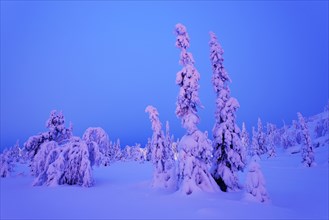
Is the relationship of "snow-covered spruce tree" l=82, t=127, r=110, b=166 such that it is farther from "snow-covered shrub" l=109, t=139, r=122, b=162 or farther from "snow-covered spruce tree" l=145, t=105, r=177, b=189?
"snow-covered shrub" l=109, t=139, r=122, b=162

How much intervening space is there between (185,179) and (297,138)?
113666mm

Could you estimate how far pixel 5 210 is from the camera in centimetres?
1466

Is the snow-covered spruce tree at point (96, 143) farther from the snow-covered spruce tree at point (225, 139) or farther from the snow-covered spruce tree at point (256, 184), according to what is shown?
the snow-covered spruce tree at point (256, 184)

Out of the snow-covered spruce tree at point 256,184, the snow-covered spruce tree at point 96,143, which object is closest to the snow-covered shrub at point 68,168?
the snow-covered spruce tree at point 96,143

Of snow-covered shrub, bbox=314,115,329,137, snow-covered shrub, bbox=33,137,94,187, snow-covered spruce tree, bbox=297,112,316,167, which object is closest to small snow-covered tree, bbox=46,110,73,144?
snow-covered shrub, bbox=33,137,94,187

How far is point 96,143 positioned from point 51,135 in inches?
264

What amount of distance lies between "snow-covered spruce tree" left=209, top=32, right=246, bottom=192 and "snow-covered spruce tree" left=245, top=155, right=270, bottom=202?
618cm

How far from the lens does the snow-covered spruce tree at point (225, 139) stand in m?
22.7

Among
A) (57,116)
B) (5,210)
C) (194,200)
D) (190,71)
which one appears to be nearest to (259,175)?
(194,200)

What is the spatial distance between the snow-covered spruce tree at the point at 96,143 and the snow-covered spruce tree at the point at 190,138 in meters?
11.3

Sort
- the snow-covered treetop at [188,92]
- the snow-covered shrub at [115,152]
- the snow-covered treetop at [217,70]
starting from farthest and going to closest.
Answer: the snow-covered shrub at [115,152] → the snow-covered treetop at [217,70] → the snow-covered treetop at [188,92]

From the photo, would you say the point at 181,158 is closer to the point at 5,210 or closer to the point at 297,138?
the point at 5,210

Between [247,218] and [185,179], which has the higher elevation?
[185,179]

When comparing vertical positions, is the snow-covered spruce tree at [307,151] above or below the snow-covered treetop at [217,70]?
below
